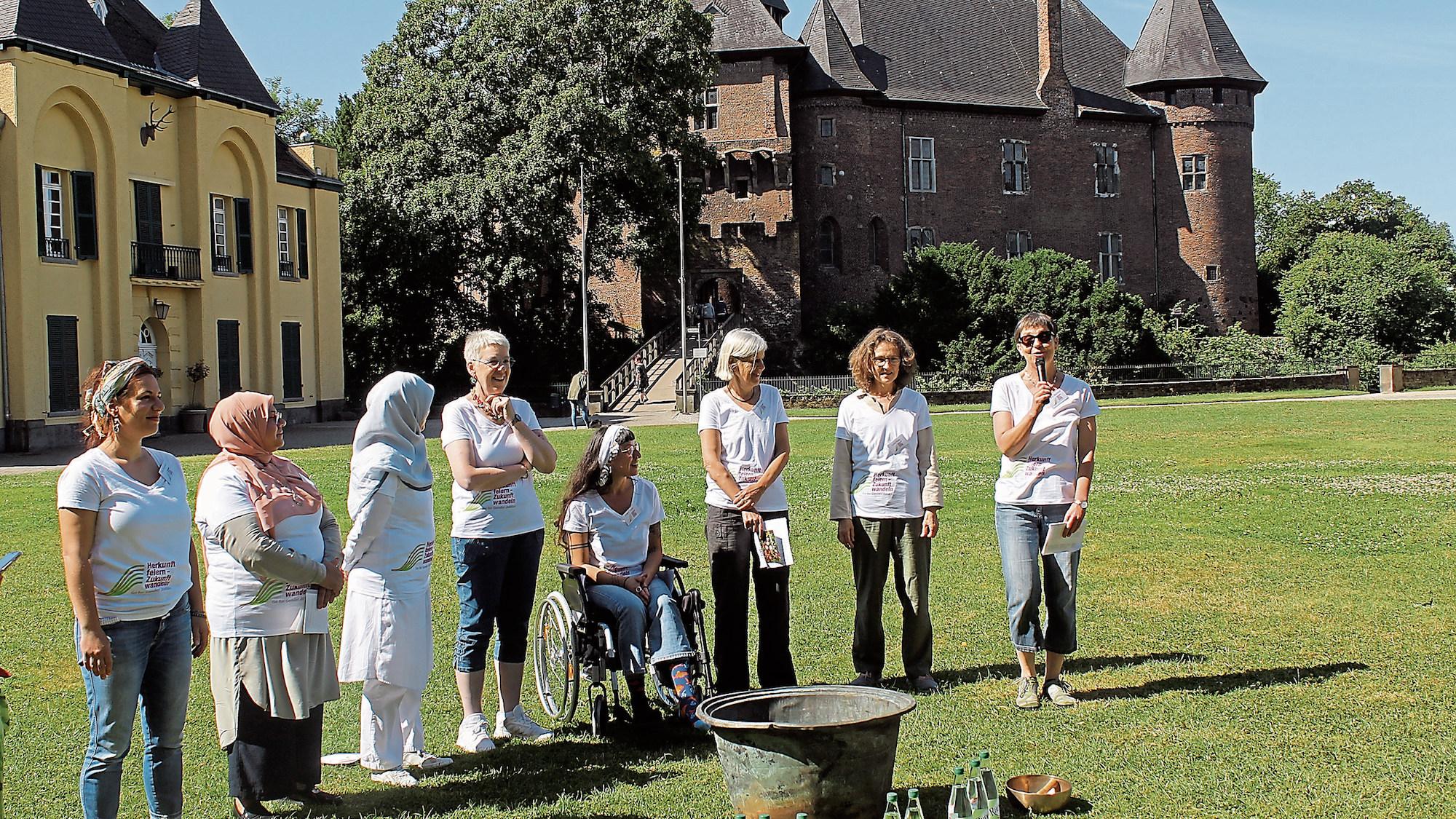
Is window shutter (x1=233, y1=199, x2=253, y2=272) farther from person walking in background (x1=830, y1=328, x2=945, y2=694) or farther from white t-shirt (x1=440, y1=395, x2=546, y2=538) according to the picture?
person walking in background (x1=830, y1=328, x2=945, y2=694)

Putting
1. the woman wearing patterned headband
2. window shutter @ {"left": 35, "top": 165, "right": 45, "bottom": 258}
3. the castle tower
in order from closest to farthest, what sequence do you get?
the woman wearing patterned headband < window shutter @ {"left": 35, "top": 165, "right": 45, "bottom": 258} < the castle tower

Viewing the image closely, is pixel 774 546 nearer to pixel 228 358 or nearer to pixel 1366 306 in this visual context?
pixel 228 358

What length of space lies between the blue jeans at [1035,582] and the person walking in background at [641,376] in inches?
1580

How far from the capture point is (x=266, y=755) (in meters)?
5.50

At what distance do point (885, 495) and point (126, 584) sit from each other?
3955 millimetres

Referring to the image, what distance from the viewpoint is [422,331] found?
4759 cm

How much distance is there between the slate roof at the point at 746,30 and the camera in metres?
52.9

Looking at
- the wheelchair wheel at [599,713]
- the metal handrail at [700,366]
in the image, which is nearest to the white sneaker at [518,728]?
the wheelchair wheel at [599,713]

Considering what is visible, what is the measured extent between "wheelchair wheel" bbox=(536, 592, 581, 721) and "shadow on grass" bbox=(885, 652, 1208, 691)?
190cm

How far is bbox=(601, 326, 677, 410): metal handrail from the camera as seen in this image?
156ft

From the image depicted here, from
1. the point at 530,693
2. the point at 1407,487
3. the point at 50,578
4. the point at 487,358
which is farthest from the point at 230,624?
the point at 1407,487

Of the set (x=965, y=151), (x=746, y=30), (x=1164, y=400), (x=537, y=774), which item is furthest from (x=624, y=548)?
(x=965, y=151)

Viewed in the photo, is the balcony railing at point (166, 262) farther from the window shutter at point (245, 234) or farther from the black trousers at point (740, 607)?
the black trousers at point (740, 607)

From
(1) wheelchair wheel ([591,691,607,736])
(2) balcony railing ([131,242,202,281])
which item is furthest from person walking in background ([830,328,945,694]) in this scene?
(2) balcony railing ([131,242,202,281])
